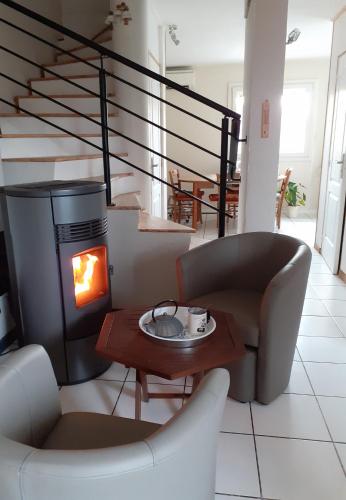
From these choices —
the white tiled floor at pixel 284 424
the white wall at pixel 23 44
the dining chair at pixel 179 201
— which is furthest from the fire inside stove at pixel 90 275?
the dining chair at pixel 179 201

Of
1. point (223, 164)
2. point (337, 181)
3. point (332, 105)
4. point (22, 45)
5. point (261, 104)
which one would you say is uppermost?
point (22, 45)

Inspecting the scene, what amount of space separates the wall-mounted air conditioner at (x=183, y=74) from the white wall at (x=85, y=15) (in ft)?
7.66

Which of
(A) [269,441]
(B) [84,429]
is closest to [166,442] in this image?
(B) [84,429]

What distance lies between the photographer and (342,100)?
3.78 m

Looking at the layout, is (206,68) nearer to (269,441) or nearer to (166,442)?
(269,441)

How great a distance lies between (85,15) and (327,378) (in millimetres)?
4932

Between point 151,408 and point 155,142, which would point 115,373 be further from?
point 155,142

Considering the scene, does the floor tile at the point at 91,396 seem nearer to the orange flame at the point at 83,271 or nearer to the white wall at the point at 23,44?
the orange flame at the point at 83,271

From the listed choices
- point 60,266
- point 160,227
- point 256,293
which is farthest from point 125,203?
point 256,293

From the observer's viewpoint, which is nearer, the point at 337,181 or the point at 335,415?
the point at 335,415

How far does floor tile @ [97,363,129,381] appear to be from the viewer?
212cm

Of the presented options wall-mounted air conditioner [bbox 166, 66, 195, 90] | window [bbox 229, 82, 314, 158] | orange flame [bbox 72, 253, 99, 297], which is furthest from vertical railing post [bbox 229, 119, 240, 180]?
wall-mounted air conditioner [bbox 166, 66, 195, 90]

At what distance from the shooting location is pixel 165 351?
141 centimetres

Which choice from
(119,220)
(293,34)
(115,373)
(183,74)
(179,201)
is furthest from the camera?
(183,74)
